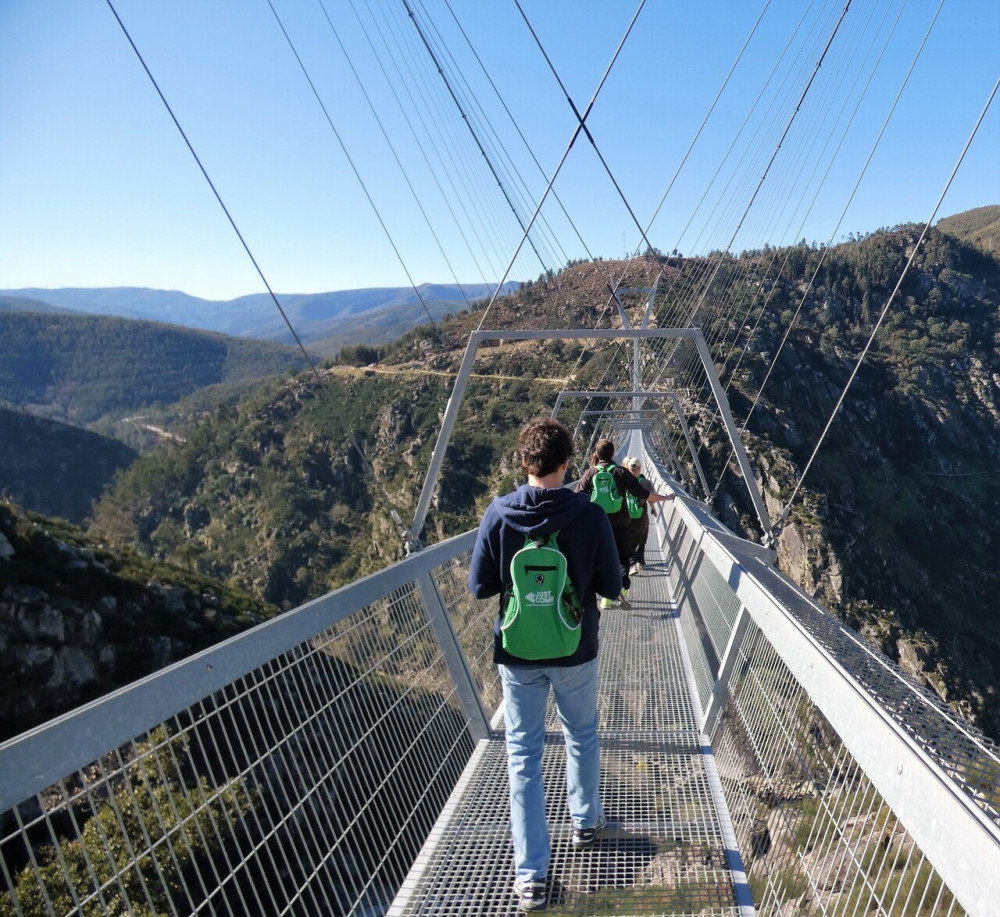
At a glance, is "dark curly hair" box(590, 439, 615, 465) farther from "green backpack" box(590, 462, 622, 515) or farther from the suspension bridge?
the suspension bridge

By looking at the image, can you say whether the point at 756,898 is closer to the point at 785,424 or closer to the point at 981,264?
the point at 785,424

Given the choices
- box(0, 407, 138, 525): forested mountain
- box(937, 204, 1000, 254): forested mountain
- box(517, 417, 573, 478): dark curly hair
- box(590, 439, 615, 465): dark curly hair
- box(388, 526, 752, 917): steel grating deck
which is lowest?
box(0, 407, 138, 525): forested mountain

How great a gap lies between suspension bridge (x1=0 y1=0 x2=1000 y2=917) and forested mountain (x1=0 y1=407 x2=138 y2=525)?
336 ft

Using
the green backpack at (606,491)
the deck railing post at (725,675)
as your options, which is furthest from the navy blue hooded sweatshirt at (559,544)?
the green backpack at (606,491)

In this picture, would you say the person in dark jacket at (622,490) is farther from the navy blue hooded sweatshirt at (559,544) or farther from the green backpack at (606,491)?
the navy blue hooded sweatshirt at (559,544)

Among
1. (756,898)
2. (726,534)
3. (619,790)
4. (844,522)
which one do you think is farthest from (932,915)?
(844,522)

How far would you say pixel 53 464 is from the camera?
101188 mm

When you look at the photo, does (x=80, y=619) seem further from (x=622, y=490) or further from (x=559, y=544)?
(x=559, y=544)

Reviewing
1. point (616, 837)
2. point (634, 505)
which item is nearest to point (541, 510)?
point (616, 837)

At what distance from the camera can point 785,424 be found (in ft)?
247

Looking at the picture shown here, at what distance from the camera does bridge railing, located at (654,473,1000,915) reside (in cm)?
142

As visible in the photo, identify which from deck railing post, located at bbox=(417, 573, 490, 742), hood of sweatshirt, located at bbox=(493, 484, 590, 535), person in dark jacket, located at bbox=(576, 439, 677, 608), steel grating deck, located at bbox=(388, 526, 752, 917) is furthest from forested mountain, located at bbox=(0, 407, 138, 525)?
hood of sweatshirt, located at bbox=(493, 484, 590, 535)

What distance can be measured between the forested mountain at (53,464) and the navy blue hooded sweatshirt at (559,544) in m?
103

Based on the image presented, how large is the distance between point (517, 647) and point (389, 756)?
91 cm
